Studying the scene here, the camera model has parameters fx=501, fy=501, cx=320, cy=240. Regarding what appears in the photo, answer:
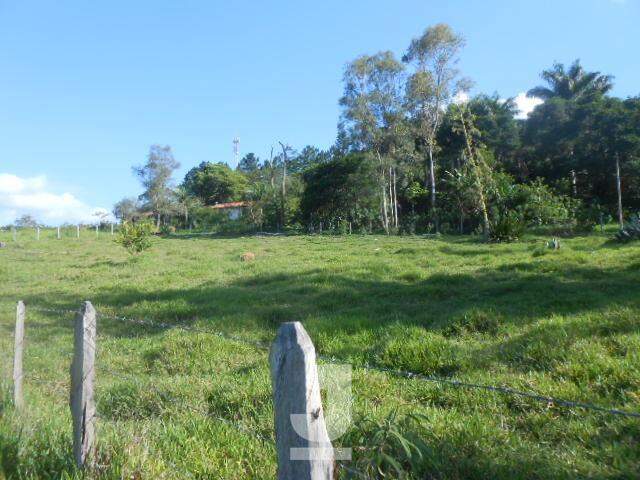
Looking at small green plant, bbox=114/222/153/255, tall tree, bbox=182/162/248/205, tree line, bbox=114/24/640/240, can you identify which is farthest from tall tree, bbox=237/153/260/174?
small green plant, bbox=114/222/153/255

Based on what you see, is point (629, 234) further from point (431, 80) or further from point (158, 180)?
point (158, 180)

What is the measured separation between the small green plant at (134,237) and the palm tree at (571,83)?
117ft

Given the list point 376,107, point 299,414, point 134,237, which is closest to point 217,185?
point 376,107

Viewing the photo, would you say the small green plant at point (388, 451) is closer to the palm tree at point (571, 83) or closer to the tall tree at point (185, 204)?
the palm tree at point (571, 83)

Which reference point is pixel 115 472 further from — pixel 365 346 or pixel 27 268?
pixel 27 268

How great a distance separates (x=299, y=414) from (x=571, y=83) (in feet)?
156

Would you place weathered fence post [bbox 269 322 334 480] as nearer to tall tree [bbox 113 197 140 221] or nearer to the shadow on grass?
the shadow on grass

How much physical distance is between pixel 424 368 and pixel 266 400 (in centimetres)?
183

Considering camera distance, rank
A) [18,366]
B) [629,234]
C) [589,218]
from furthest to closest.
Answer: [589,218], [629,234], [18,366]

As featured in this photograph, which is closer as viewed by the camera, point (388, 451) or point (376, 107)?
point (388, 451)

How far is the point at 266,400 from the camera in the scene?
4.22 m

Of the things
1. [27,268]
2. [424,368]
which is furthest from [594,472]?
[27,268]

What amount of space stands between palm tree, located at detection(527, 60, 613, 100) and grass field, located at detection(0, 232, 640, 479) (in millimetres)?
35408

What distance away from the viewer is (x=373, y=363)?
18.1 feet
